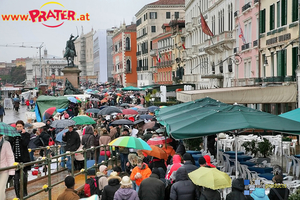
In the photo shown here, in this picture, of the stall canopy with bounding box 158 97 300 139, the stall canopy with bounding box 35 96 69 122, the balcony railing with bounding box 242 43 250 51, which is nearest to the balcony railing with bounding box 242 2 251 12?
the balcony railing with bounding box 242 43 250 51

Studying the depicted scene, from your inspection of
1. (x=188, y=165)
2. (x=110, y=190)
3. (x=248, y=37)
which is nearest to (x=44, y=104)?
(x=248, y=37)

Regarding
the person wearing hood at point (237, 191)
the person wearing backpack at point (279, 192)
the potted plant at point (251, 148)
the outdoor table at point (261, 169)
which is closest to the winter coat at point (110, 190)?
the person wearing hood at point (237, 191)

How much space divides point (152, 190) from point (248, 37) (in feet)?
89.7

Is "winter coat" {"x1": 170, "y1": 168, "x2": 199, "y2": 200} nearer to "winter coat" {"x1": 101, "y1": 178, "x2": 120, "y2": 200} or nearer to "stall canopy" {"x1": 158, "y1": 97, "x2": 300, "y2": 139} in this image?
"winter coat" {"x1": 101, "y1": 178, "x2": 120, "y2": 200}

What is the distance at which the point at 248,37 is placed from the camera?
116 feet

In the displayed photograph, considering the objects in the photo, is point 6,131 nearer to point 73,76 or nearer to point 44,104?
point 44,104

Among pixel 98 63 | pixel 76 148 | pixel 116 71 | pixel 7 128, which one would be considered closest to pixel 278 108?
pixel 76 148

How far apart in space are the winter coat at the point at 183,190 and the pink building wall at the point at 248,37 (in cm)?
2440

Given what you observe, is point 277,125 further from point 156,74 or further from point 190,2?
point 156,74

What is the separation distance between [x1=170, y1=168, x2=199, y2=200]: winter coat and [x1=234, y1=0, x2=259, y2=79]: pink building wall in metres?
24.4

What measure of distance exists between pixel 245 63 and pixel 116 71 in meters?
88.8

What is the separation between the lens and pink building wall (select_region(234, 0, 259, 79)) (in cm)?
3288

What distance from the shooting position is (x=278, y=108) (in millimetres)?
27297

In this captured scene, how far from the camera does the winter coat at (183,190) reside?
886 cm
